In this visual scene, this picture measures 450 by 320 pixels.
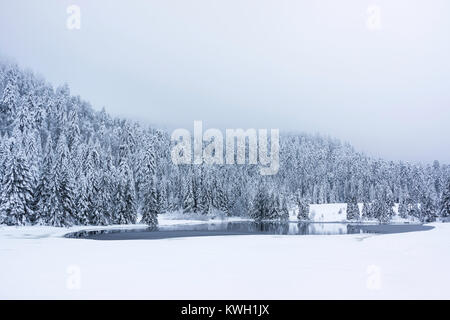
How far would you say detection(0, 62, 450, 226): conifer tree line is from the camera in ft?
211

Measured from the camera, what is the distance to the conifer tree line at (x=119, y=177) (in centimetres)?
6419

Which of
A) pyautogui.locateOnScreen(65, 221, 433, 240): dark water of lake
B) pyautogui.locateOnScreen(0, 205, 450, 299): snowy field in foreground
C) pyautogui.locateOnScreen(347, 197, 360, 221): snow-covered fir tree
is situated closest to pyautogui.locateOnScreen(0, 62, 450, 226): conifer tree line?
pyautogui.locateOnScreen(347, 197, 360, 221): snow-covered fir tree

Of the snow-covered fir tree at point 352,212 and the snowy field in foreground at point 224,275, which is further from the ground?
the snowy field in foreground at point 224,275

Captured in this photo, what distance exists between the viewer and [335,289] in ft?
45.6

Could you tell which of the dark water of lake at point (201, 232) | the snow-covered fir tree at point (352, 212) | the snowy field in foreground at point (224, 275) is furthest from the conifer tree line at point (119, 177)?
the snowy field in foreground at point (224, 275)

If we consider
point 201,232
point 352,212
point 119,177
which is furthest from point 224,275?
point 352,212

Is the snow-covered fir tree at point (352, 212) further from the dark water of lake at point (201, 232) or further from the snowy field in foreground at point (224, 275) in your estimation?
the snowy field in foreground at point (224, 275)

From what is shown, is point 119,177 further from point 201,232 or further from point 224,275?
point 224,275

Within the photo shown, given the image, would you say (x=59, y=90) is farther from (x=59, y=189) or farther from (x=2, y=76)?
(x=59, y=189)

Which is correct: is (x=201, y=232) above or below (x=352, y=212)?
above

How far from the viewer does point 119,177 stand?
262 ft

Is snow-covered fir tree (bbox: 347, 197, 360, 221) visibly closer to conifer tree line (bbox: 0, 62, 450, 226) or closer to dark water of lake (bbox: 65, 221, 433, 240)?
conifer tree line (bbox: 0, 62, 450, 226)

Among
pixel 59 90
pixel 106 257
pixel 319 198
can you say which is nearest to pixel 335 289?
pixel 106 257
